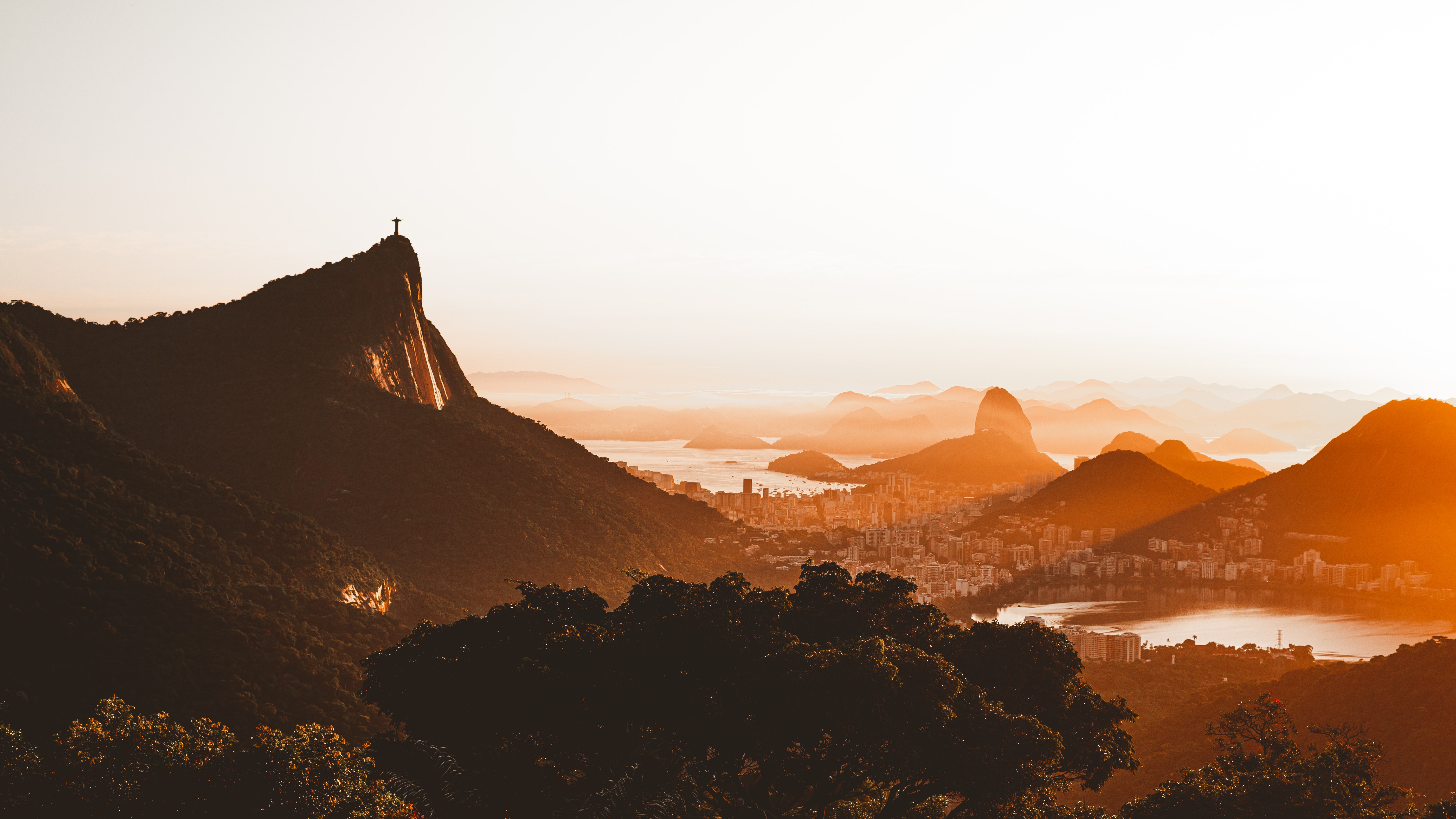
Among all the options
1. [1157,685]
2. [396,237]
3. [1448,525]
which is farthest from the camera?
[1448,525]

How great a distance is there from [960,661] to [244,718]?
1433 cm

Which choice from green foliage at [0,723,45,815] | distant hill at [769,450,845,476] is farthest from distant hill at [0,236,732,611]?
distant hill at [769,450,845,476]

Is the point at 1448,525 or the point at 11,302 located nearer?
the point at 11,302

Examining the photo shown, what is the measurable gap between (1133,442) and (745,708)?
143094 mm

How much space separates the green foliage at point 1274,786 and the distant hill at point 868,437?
130 metres

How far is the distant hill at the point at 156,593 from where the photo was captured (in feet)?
61.7

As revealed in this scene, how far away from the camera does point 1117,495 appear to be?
295 feet

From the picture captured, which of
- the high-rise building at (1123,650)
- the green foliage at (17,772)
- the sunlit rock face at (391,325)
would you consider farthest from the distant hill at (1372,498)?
the green foliage at (17,772)

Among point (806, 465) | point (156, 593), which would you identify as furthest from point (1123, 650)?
point (806, 465)

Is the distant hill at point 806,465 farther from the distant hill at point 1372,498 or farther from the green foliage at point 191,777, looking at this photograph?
the green foliage at point 191,777

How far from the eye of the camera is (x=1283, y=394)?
183m

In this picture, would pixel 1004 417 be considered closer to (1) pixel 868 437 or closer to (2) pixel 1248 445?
(1) pixel 868 437

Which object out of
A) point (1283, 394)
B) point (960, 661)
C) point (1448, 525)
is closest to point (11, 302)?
point (960, 661)

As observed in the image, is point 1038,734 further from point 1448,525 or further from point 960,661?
point 1448,525
